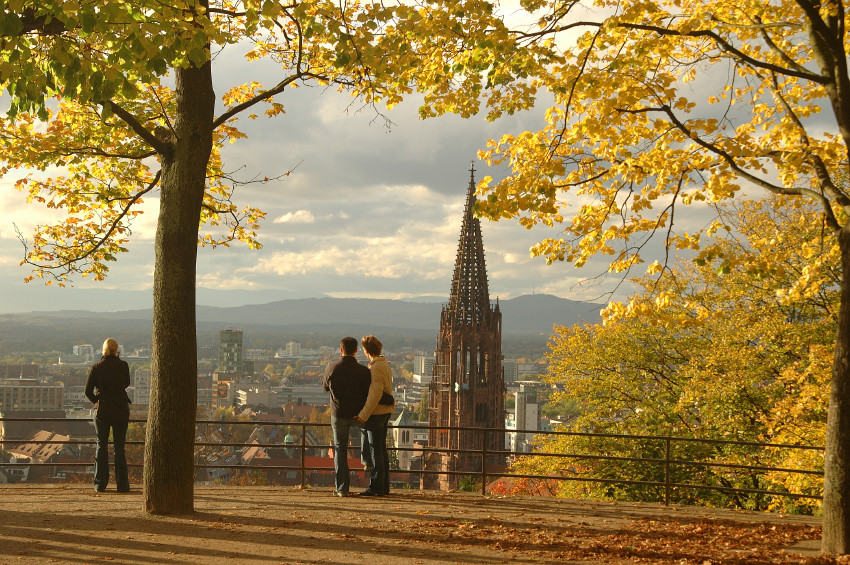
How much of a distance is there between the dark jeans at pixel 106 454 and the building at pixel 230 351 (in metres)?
111

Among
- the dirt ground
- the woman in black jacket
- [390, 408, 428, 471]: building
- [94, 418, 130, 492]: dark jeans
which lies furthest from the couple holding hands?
[390, 408, 428, 471]: building

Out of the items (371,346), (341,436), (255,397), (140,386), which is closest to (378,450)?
(341,436)

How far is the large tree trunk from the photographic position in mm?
7617

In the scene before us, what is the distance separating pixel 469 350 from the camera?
74.3m

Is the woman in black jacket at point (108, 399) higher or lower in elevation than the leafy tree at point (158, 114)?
lower

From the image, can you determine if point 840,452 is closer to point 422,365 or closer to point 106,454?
point 106,454

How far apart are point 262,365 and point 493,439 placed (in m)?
85.8

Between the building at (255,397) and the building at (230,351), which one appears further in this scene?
the building at (230,351)

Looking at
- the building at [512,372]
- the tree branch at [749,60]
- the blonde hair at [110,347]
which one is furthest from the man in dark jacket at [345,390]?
the building at [512,372]

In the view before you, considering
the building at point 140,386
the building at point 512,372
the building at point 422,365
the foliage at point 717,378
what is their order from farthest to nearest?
the building at point 512,372 < the building at point 422,365 < the building at point 140,386 < the foliage at point 717,378

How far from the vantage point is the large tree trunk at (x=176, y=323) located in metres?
7.62

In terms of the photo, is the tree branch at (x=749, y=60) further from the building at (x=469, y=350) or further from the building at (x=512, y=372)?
the building at (x=512, y=372)

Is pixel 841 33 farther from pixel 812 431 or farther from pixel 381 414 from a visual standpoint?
pixel 812 431

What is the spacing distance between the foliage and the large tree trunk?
9326 millimetres
